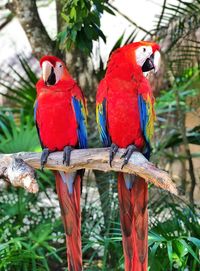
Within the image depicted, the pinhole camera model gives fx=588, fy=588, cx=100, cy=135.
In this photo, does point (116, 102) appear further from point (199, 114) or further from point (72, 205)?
point (199, 114)

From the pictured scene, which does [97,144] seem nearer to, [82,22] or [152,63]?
[82,22]

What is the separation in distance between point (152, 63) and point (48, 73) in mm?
342

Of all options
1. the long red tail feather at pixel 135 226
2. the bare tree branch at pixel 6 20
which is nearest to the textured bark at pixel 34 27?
the bare tree branch at pixel 6 20

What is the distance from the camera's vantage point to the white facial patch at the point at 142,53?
1.80 meters

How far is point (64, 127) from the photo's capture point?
201 cm

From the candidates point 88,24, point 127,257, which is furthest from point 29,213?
point 127,257

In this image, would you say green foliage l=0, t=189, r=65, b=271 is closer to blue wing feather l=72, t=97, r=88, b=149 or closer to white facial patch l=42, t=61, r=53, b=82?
blue wing feather l=72, t=97, r=88, b=149

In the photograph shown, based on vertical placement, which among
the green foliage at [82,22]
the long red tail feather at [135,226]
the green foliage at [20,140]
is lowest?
the long red tail feather at [135,226]

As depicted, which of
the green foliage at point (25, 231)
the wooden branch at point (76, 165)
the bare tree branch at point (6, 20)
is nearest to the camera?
the wooden branch at point (76, 165)

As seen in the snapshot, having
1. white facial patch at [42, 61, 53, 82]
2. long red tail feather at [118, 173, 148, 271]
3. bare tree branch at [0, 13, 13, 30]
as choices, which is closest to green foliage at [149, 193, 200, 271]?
long red tail feather at [118, 173, 148, 271]

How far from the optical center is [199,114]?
349 centimetres

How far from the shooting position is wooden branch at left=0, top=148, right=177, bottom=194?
1684 mm

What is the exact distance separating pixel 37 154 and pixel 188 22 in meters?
1.31

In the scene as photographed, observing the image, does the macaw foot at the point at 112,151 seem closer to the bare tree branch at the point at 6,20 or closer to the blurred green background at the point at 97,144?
the blurred green background at the point at 97,144
